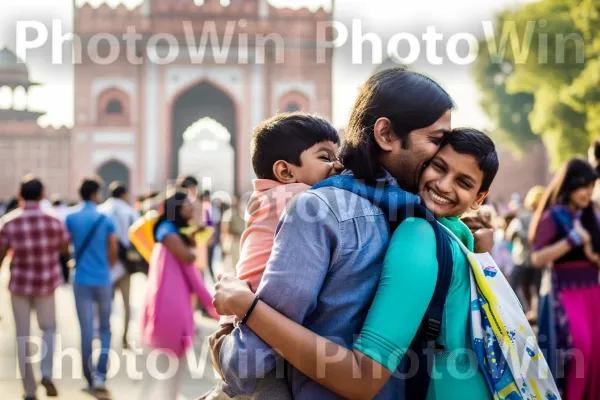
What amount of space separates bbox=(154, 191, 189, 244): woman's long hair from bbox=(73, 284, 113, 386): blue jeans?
48.9 inches

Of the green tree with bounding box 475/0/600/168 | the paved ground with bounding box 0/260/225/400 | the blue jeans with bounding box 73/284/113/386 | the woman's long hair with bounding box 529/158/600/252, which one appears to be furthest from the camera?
the green tree with bounding box 475/0/600/168

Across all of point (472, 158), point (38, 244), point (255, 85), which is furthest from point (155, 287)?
Result: point (255, 85)

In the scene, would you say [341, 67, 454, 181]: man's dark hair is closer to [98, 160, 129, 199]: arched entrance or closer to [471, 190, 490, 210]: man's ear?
[471, 190, 490, 210]: man's ear

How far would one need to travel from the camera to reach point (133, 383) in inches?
201

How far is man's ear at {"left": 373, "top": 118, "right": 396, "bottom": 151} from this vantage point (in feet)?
4.95

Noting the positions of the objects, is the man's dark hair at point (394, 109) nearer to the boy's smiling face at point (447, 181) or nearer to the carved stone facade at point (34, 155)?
the boy's smiling face at point (447, 181)

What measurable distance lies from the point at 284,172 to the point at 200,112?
2661cm

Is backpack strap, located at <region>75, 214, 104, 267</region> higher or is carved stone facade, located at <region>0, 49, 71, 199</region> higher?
carved stone facade, located at <region>0, 49, 71, 199</region>

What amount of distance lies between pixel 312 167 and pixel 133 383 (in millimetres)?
3747

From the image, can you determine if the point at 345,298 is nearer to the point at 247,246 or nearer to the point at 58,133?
the point at 247,246

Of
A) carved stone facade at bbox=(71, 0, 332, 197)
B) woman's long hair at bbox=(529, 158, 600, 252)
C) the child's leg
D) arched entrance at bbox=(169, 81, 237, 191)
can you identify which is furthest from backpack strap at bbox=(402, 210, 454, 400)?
arched entrance at bbox=(169, 81, 237, 191)

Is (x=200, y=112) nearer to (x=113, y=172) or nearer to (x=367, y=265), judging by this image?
(x=113, y=172)

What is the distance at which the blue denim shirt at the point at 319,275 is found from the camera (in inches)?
54.3

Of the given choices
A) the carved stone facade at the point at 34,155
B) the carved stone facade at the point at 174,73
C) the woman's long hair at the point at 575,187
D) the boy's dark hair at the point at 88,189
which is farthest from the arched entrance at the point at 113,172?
the woman's long hair at the point at 575,187
